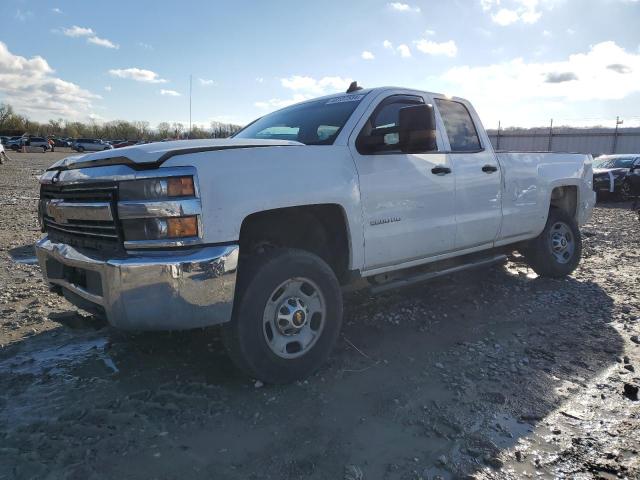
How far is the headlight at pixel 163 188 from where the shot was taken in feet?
8.89

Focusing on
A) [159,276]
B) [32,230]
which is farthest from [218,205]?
[32,230]

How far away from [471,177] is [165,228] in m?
2.91

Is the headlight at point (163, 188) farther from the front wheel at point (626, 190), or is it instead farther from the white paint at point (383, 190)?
the front wheel at point (626, 190)

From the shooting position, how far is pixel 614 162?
16.1m

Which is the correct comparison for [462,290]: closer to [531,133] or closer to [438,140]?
[438,140]

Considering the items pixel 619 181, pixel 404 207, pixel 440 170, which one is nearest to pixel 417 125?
pixel 404 207

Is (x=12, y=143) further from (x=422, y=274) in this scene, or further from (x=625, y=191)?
(x=422, y=274)

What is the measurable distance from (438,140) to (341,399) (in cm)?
244

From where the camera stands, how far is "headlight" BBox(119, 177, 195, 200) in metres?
2.71

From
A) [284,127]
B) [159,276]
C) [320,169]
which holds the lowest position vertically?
[159,276]

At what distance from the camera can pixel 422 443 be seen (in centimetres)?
264

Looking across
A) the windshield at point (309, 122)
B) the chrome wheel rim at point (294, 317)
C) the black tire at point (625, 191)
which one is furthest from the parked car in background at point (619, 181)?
the chrome wheel rim at point (294, 317)

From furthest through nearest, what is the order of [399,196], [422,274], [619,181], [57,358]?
[619,181] < [422,274] < [399,196] < [57,358]

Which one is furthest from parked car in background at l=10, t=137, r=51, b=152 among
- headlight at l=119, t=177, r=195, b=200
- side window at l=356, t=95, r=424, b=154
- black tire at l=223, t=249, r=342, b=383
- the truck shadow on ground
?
black tire at l=223, t=249, r=342, b=383
